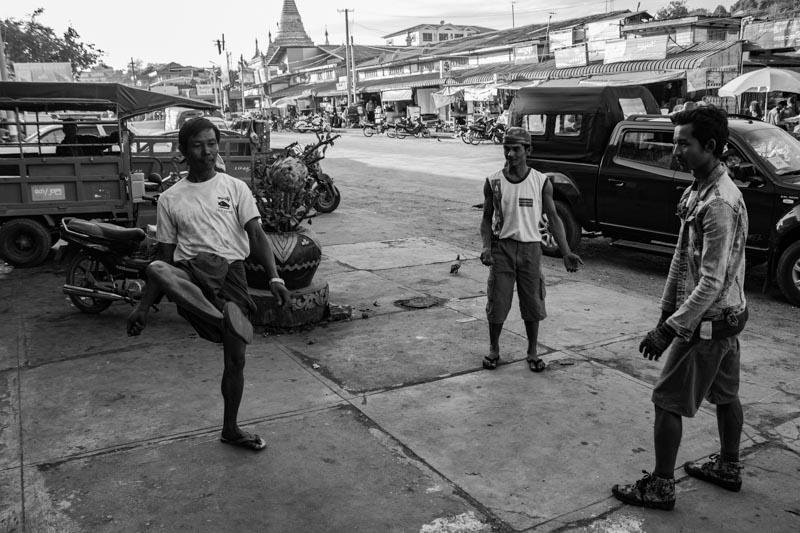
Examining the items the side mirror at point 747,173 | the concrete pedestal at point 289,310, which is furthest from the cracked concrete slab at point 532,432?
the side mirror at point 747,173

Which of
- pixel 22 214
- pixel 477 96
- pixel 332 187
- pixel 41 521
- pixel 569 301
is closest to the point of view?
pixel 41 521

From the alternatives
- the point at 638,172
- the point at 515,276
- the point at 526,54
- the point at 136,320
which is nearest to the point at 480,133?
the point at 526,54

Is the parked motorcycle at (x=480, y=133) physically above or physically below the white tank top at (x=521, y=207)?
above

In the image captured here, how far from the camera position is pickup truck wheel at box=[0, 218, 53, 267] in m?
8.67

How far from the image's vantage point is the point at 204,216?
3.77 meters

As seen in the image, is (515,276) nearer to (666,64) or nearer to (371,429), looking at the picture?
(371,429)

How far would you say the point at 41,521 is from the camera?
10.9ft

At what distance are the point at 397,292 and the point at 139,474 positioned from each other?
13.8 feet

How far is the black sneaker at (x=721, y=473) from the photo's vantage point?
3.57 metres

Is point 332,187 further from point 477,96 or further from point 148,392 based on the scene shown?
point 477,96

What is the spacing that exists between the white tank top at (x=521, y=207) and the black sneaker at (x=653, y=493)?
2172mm

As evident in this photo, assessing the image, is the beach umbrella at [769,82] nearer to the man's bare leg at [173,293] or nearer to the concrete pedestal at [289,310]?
the concrete pedestal at [289,310]

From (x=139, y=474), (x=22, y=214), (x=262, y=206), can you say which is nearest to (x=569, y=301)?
(x=262, y=206)

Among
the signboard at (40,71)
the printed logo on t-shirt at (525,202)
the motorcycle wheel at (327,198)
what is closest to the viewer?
the printed logo on t-shirt at (525,202)
